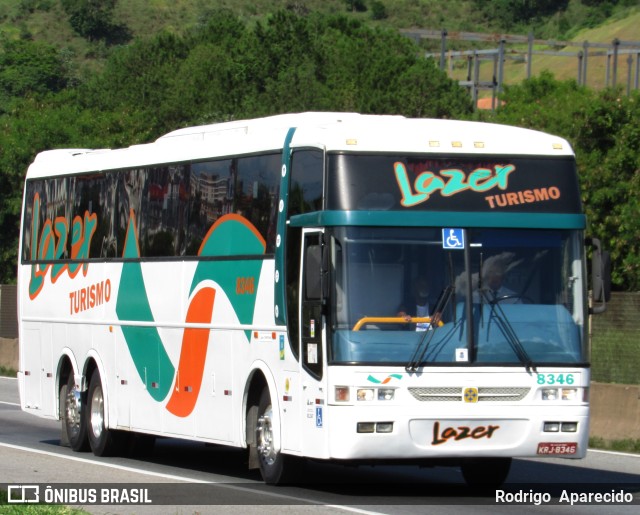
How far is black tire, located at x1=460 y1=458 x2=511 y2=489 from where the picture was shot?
14.9 metres

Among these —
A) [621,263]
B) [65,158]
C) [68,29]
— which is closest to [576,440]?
[65,158]

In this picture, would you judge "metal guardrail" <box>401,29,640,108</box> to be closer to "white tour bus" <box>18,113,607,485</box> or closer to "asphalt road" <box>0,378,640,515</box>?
"asphalt road" <box>0,378,640,515</box>

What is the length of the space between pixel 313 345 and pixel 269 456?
1.71 metres

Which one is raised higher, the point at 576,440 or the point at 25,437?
the point at 576,440

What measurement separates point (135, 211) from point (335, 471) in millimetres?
4071

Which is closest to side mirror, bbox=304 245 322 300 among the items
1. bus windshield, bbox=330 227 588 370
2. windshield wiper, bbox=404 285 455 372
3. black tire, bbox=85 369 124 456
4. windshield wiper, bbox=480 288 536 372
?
bus windshield, bbox=330 227 588 370

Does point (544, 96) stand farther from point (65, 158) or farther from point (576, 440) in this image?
point (576, 440)

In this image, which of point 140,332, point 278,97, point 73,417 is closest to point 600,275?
point 140,332

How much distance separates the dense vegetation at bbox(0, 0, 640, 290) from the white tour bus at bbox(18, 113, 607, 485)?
18521 millimetres

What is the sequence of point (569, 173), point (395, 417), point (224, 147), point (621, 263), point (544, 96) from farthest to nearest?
1. point (544, 96)
2. point (621, 263)
3. point (224, 147)
4. point (569, 173)
5. point (395, 417)

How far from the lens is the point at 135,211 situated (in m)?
18.2
